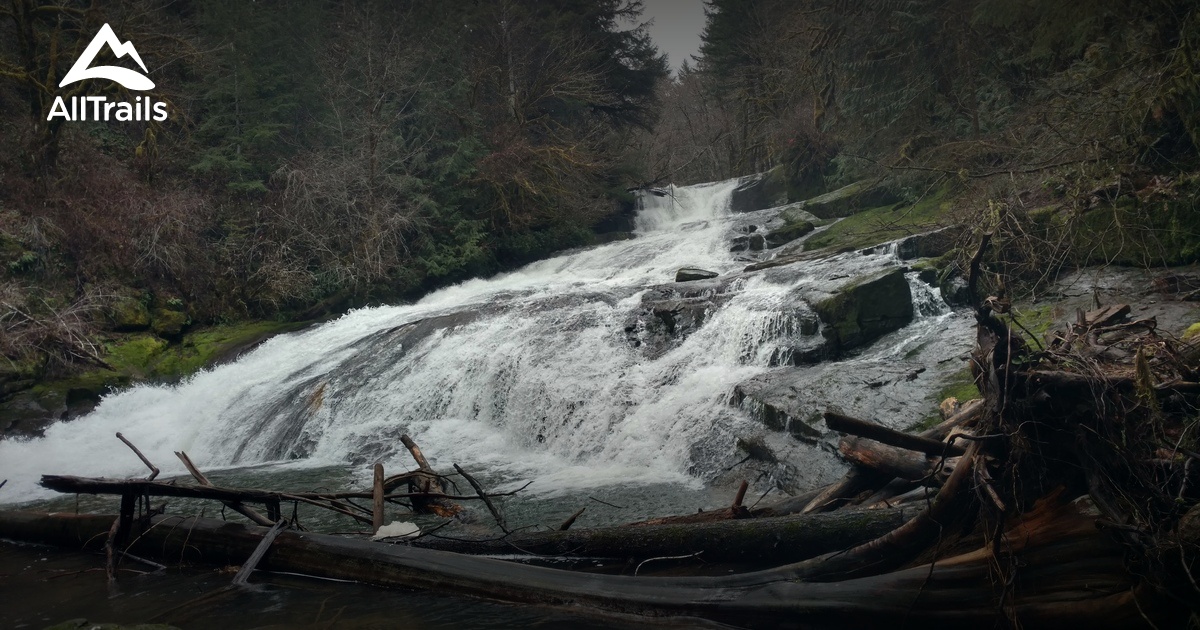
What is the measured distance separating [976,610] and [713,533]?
4.53ft

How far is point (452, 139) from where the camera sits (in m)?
22.6

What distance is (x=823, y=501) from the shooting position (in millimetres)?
4328

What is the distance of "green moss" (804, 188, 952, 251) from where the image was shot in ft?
45.1

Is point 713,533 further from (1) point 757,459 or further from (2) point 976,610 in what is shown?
(1) point 757,459

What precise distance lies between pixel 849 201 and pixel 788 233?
7.32ft

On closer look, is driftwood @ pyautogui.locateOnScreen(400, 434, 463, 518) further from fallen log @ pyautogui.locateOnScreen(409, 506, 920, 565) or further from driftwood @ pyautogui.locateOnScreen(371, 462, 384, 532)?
fallen log @ pyautogui.locateOnScreen(409, 506, 920, 565)

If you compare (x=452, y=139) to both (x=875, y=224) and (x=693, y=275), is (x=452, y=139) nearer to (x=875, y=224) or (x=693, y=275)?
(x=693, y=275)

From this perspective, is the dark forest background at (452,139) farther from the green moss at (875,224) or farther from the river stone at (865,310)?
the river stone at (865,310)

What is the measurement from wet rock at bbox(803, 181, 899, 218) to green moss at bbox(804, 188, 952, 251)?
1.12 feet

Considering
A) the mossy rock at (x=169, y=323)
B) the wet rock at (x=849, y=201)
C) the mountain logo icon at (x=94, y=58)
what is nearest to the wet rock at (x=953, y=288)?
the wet rock at (x=849, y=201)

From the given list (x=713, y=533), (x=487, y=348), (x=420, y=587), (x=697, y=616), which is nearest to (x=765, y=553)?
(x=713, y=533)

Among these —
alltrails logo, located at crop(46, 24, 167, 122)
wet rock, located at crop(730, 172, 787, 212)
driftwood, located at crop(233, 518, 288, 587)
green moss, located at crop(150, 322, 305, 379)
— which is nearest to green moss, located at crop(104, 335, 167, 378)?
green moss, located at crop(150, 322, 305, 379)

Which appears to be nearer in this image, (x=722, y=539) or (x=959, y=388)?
(x=722, y=539)

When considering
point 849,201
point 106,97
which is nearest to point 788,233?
point 849,201
